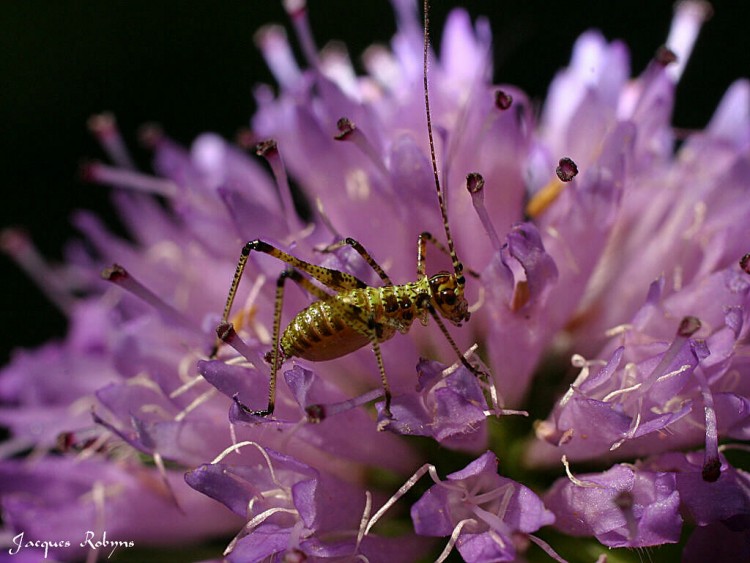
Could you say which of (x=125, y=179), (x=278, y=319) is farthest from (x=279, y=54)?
(x=278, y=319)

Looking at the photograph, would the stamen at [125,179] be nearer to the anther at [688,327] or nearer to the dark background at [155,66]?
the dark background at [155,66]

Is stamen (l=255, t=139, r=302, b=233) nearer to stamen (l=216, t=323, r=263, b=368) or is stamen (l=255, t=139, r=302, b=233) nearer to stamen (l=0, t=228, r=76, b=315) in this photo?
stamen (l=216, t=323, r=263, b=368)

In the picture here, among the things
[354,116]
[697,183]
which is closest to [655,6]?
[697,183]

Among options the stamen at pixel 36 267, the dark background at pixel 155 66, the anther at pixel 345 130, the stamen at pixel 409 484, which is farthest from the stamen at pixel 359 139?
the dark background at pixel 155 66

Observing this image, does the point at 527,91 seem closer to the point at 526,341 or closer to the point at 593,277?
the point at 593,277

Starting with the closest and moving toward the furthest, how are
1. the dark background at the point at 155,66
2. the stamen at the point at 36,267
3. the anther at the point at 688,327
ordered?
the anther at the point at 688,327
the stamen at the point at 36,267
the dark background at the point at 155,66

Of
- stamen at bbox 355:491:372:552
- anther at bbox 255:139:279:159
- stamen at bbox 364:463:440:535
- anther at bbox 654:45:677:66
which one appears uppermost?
anther at bbox 255:139:279:159

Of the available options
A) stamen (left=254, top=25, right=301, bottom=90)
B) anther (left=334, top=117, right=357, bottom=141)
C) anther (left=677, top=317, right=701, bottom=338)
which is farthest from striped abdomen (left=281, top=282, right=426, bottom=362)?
stamen (left=254, top=25, right=301, bottom=90)

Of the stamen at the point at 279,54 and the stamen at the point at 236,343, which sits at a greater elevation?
the stamen at the point at 279,54
